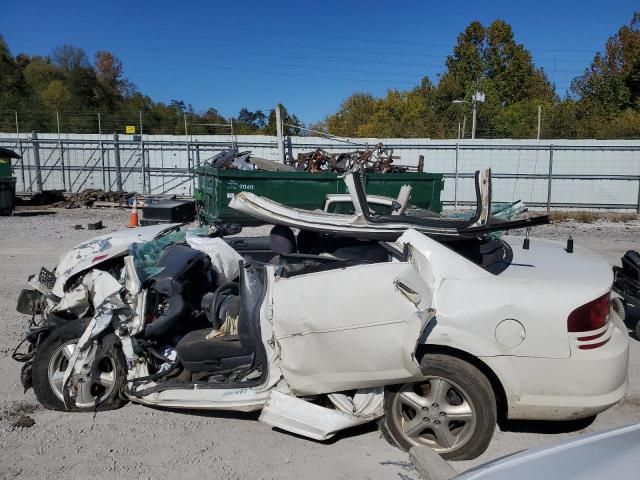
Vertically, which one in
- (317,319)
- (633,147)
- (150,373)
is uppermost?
(633,147)

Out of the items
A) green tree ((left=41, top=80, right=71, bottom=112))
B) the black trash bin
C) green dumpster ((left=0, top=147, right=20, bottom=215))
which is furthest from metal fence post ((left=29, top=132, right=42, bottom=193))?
green tree ((left=41, top=80, right=71, bottom=112))

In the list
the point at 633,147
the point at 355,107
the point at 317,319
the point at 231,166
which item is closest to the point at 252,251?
the point at 317,319

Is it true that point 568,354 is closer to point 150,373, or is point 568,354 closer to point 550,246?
point 550,246

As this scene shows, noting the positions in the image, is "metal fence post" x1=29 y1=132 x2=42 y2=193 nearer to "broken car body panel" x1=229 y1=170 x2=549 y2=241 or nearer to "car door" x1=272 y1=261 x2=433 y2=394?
"broken car body panel" x1=229 y1=170 x2=549 y2=241

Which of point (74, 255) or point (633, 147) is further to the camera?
point (633, 147)

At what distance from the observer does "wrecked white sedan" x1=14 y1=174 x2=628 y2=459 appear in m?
3.16

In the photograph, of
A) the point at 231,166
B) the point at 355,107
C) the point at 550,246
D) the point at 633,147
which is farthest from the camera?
the point at 355,107

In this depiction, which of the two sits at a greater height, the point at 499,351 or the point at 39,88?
the point at 39,88

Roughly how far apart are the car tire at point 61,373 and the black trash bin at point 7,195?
13.6 meters

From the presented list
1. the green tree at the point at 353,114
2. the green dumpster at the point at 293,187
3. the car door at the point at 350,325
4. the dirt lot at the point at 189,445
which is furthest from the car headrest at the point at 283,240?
the green tree at the point at 353,114

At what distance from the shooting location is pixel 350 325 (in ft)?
10.4

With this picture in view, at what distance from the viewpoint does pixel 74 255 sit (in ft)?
14.3

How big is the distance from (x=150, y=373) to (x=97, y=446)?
1.94 feet

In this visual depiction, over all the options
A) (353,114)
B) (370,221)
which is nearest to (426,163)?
(370,221)
